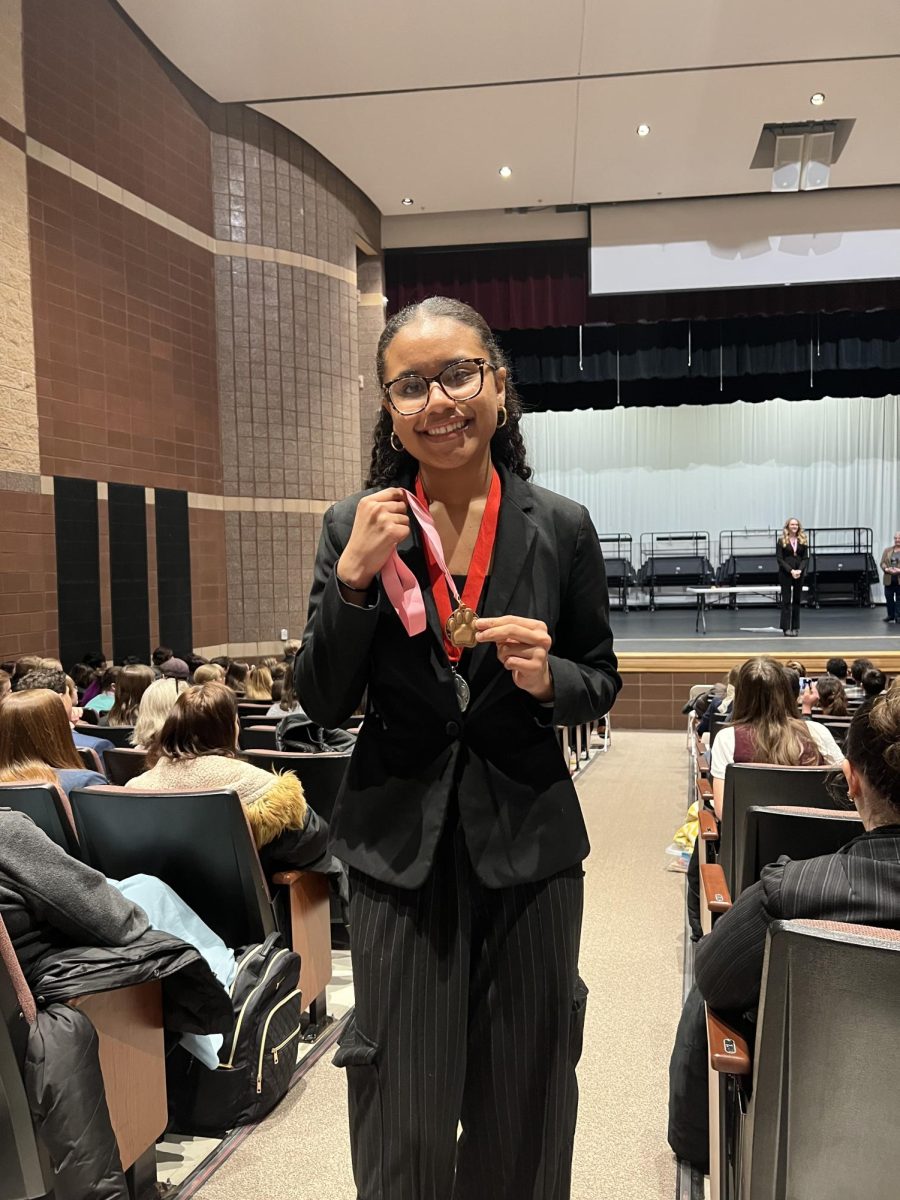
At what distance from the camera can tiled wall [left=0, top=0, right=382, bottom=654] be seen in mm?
7938

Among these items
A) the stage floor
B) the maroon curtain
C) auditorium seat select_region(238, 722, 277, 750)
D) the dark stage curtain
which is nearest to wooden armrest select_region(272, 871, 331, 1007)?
auditorium seat select_region(238, 722, 277, 750)

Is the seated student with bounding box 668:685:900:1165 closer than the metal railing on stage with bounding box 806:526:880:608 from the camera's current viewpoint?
Yes

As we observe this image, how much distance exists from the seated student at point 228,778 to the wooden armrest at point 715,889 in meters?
1.18

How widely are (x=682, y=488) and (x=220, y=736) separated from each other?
1621 centimetres

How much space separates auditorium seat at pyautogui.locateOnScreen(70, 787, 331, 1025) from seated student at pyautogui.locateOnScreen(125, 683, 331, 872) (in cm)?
22

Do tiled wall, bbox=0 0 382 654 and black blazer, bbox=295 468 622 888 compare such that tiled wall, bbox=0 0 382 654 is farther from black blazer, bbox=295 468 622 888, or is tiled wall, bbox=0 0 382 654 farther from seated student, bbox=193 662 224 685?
black blazer, bbox=295 468 622 888

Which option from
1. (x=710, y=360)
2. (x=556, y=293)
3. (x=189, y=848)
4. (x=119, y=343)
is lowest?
(x=189, y=848)

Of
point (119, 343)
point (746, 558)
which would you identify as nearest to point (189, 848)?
point (119, 343)

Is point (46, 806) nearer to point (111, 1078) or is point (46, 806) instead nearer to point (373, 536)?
point (111, 1078)

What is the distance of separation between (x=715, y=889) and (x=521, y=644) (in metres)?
1.66

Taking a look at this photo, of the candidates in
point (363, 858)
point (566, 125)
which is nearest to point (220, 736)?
point (363, 858)

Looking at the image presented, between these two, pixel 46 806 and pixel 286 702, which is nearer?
pixel 46 806

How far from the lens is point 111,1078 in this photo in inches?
80.4

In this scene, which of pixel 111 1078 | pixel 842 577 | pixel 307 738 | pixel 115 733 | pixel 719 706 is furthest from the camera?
pixel 842 577
